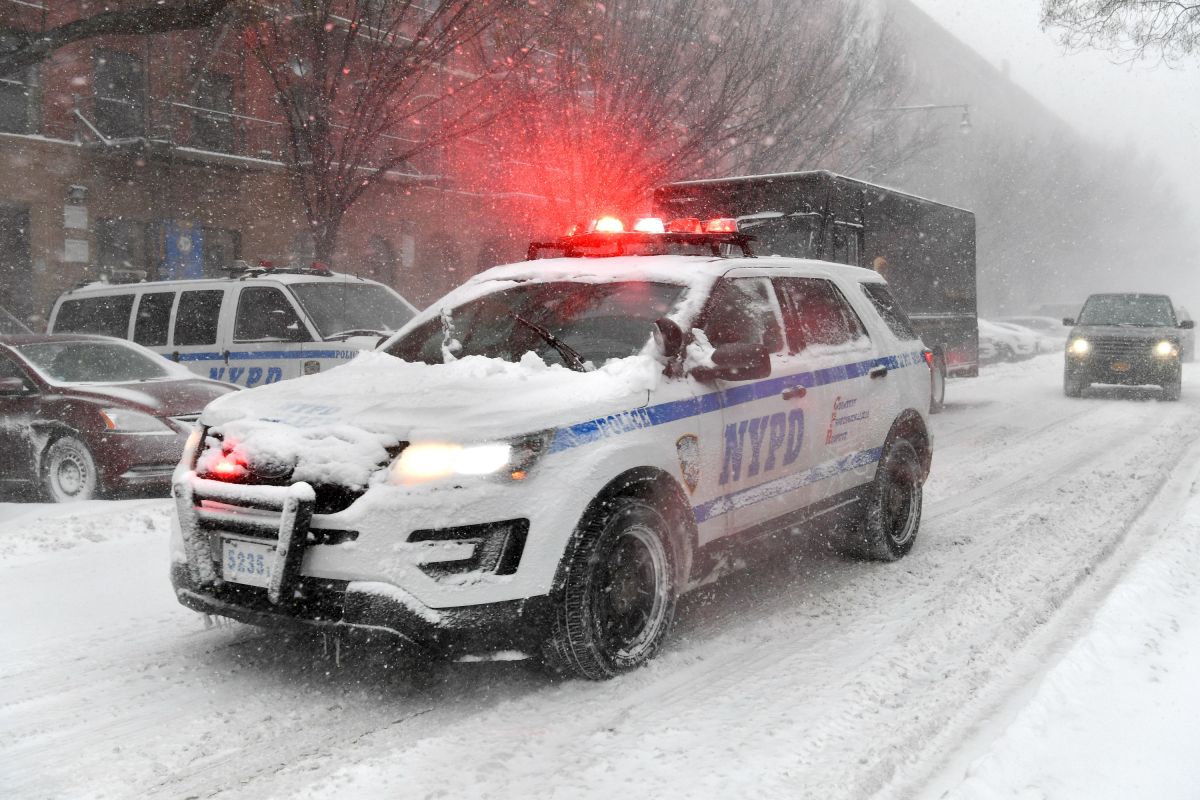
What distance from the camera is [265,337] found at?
35.5ft

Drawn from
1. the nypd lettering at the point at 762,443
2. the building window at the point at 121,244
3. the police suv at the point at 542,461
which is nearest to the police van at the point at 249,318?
the police suv at the point at 542,461

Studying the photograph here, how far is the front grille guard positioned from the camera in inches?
154

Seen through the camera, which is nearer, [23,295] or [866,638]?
[866,638]

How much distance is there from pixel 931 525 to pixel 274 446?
5029 millimetres

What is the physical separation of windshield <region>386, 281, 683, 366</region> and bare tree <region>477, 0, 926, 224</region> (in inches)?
419

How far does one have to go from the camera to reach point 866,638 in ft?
16.5

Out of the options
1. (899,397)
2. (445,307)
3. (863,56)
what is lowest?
(899,397)

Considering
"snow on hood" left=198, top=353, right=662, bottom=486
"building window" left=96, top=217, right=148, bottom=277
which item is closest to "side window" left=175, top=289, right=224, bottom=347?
"snow on hood" left=198, top=353, right=662, bottom=486

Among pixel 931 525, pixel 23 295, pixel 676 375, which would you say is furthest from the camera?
pixel 23 295

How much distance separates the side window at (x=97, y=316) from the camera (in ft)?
37.9

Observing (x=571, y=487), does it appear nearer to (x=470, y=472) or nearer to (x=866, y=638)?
(x=470, y=472)

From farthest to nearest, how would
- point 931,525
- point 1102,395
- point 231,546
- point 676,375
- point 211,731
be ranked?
point 1102,395 → point 931,525 → point 676,375 → point 231,546 → point 211,731

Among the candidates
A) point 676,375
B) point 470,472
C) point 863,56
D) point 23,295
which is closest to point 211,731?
point 470,472

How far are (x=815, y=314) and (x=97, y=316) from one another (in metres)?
8.69
